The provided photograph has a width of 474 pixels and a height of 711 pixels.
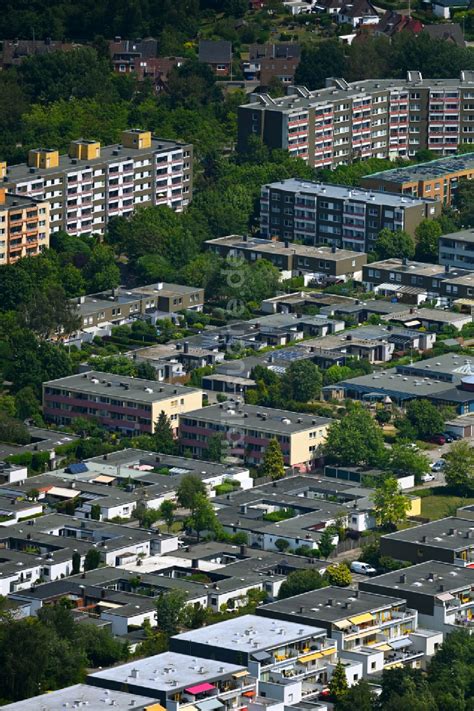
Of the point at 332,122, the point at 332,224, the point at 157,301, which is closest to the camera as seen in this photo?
the point at 157,301

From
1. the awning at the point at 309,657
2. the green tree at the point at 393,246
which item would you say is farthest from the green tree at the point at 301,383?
the awning at the point at 309,657

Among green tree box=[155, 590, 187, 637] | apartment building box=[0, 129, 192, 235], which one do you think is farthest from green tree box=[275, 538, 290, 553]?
apartment building box=[0, 129, 192, 235]

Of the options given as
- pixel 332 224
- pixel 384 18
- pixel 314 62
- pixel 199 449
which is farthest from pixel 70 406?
pixel 384 18

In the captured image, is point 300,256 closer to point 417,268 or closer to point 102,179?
point 417,268

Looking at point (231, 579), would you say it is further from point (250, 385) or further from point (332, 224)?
point (332, 224)

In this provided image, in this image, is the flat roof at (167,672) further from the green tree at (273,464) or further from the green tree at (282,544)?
the green tree at (273,464)

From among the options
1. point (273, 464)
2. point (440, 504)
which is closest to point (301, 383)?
point (273, 464)
